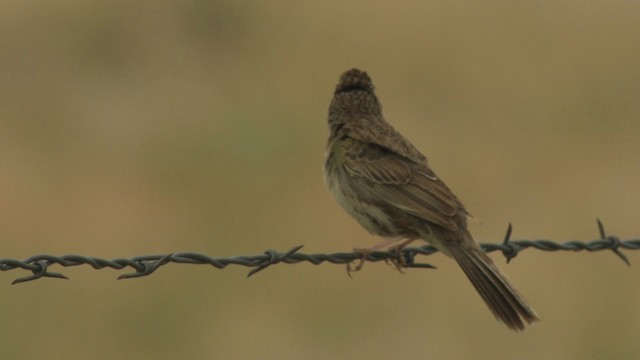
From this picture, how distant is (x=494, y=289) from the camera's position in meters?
9.10

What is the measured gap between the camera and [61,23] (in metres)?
24.8

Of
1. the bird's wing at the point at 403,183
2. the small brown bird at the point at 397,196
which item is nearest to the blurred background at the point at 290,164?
the small brown bird at the point at 397,196

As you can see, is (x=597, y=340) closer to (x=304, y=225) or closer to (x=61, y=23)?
(x=304, y=225)

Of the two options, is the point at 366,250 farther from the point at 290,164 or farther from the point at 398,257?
the point at 290,164

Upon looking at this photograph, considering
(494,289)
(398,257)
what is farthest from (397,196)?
(494,289)

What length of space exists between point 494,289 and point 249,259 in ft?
4.80

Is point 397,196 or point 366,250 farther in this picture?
point 397,196

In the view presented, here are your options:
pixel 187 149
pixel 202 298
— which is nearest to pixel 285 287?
pixel 202 298

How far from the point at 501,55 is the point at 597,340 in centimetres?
863

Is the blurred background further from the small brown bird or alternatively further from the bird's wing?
the bird's wing

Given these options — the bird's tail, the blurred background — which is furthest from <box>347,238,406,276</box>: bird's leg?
the blurred background

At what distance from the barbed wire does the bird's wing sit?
9.2 inches

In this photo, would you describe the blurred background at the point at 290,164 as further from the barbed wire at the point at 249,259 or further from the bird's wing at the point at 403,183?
the barbed wire at the point at 249,259

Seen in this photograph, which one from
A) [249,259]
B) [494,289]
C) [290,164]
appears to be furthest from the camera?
[290,164]
